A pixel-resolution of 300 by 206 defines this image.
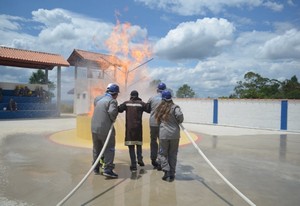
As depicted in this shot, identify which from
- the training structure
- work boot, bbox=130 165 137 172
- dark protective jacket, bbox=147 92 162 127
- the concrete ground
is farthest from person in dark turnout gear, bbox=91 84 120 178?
the training structure

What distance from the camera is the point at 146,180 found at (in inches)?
222

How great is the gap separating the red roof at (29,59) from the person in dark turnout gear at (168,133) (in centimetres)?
1935

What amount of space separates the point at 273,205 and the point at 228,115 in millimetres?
15690

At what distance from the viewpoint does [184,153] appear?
338 inches

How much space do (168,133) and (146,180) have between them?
109 cm

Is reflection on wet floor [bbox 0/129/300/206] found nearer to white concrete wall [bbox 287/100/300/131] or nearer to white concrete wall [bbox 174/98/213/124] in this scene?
white concrete wall [bbox 287/100/300/131]

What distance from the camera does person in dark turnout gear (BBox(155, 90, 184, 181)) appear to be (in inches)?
222

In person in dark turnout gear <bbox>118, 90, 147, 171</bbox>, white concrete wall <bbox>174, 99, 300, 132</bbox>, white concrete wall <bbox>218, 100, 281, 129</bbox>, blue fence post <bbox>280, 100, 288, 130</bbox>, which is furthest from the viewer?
white concrete wall <bbox>218, 100, 281, 129</bbox>

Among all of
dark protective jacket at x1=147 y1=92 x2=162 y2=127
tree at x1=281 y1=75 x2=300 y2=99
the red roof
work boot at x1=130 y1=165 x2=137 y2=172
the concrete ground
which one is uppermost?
the red roof

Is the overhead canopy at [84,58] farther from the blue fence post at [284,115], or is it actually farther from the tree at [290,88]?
the tree at [290,88]

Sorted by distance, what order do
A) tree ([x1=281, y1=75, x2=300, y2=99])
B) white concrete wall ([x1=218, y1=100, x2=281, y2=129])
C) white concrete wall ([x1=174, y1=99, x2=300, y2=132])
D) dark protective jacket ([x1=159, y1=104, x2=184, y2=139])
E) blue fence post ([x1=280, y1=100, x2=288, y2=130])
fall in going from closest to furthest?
1. dark protective jacket ([x1=159, y1=104, x2=184, y2=139])
2. white concrete wall ([x1=174, y1=99, x2=300, y2=132])
3. blue fence post ([x1=280, y1=100, x2=288, y2=130])
4. white concrete wall ([x1=218, y1=100, x2=281, y2=129])
5. tree ([x1=281, y1=75, x2=300, y2=99])

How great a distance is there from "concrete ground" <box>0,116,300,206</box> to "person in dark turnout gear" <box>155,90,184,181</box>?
0.35 metres

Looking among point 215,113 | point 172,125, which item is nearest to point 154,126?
point 172,125

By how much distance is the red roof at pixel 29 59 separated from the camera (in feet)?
71.9
